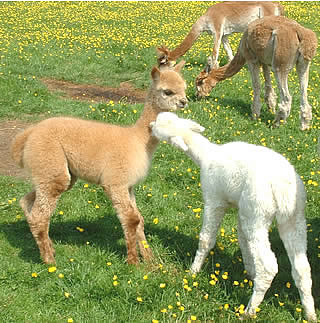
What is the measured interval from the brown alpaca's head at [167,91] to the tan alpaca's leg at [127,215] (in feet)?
3.67

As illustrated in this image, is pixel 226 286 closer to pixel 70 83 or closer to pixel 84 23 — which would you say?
pixel 70 83

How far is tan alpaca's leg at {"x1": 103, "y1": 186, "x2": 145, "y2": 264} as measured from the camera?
17.1ft

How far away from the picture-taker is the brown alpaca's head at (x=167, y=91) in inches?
220

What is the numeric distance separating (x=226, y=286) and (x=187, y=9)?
2043 centimetres

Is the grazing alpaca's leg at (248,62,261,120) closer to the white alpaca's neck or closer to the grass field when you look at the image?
the grass field

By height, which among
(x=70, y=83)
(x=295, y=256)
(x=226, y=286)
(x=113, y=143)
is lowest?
(x=70, y=83)

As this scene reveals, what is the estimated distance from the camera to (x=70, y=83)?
42.7ft

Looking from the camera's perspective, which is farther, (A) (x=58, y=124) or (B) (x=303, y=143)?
(B) (x=303, y=143)

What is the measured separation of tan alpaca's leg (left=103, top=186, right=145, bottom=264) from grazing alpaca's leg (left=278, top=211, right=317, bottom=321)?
161 cm

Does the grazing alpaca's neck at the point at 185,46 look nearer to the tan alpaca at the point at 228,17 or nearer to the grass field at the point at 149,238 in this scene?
the tan alpaca at the point at 228,17

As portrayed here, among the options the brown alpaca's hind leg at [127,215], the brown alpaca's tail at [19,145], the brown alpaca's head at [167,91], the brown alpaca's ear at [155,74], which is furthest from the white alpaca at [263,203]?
the brown alpaca's tail at [19,145]

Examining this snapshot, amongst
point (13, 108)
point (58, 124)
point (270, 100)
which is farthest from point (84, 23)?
point (58, 124)

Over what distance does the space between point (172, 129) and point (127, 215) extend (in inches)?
41.1

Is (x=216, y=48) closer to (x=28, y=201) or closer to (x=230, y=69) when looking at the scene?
(x=230, y=69)
